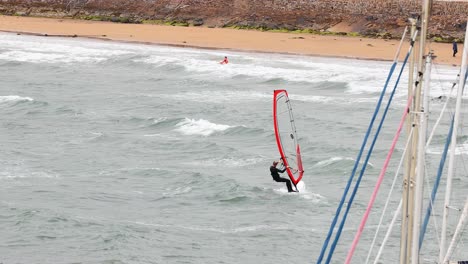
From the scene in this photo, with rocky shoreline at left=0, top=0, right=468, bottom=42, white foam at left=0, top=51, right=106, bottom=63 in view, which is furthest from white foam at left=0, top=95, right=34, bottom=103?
rocky shoreline at left=0, top=0, right=468, bottom=42

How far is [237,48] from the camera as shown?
6241cm

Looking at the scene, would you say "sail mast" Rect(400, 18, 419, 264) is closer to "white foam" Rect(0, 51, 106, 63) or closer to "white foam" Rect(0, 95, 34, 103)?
"white foam" Rect(0, 95, 34, 103)

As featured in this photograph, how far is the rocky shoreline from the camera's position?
2518 inches

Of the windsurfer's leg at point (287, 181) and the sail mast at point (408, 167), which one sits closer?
the sail mast at point (408, 167)

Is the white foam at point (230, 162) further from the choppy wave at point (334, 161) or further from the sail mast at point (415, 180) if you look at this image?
the sail mast at point (415, 180)

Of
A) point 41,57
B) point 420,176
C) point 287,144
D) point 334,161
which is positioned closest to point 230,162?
point 287,144

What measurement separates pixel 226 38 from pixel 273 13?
611 cm

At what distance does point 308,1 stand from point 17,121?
34392 millimetres

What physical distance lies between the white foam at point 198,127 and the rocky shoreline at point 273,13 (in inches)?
904

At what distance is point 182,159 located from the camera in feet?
107

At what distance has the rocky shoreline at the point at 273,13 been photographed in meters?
64.0

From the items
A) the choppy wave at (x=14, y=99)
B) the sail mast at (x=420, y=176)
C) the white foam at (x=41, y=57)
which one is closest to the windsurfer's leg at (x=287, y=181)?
the sail mast at (x=420, y=176)

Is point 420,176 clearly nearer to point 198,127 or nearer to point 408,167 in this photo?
point 408,167

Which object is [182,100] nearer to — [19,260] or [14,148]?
[14,148]
